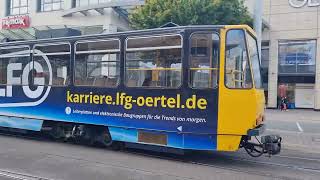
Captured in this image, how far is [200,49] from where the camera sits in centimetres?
852

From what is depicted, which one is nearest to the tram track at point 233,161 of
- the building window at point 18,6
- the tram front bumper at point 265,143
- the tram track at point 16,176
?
the tram track at point 16,176

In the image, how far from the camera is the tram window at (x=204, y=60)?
8.33 metres

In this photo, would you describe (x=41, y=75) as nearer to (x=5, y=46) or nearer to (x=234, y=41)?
(x=5, y=46)

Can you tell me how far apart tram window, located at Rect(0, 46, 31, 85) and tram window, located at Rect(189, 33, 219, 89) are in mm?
5298

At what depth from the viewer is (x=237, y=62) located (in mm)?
8391

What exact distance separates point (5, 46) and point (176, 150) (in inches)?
263

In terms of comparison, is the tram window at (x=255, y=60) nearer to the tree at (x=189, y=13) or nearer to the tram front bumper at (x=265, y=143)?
the tram front bumper at (x=265, y=143)

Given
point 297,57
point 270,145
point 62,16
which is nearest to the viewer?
point 270,145

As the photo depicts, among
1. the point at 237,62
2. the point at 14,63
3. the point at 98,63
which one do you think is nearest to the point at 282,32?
the point at 14,63

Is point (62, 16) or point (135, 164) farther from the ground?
point (62, 16)

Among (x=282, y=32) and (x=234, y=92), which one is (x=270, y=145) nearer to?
(x=234, y=92)

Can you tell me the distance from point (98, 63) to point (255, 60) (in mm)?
3807

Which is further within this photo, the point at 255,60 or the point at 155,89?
the point at 255,60

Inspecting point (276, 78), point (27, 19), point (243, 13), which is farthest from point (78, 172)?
point (27, 19)
